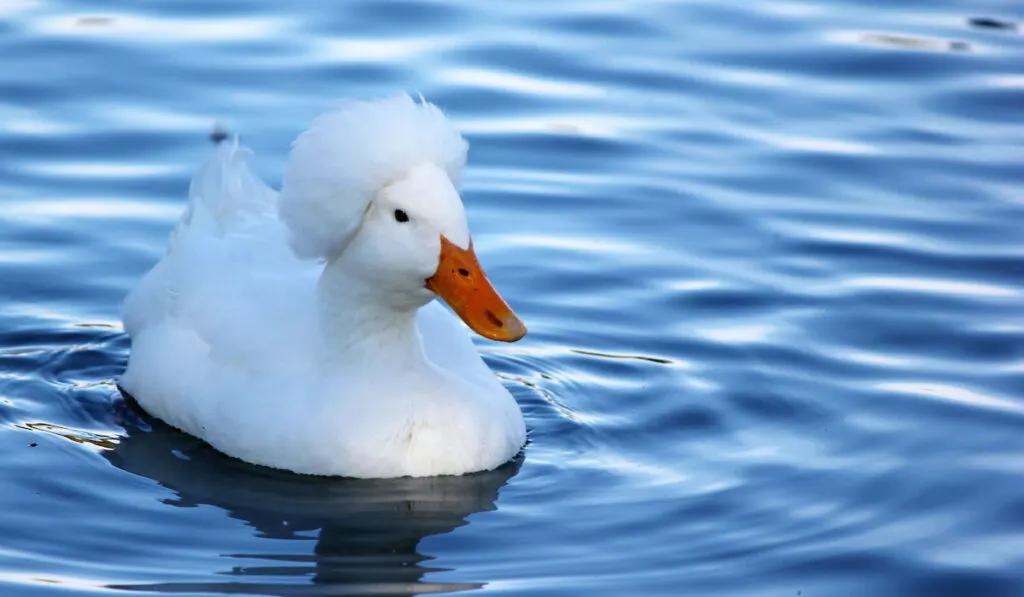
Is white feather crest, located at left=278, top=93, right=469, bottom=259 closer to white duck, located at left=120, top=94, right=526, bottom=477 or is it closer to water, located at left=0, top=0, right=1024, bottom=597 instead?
white duck, located at left=120, top=94, right=526, bottom=477

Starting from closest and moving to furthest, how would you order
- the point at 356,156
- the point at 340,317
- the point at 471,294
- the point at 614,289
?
the point at 356,156
the point at 471,294
the point at 340,317
the point at 614,289

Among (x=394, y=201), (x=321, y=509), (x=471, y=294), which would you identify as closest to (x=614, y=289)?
(x=471, y=294)

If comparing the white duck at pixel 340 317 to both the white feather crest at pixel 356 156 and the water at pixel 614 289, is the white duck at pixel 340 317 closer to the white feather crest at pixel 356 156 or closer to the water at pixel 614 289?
the white feather crest at pixel 356 156

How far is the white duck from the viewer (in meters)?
7.10

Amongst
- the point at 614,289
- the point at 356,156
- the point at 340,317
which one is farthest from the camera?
the point at 614,289

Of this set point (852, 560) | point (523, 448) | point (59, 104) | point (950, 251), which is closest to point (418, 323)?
point (523, 448)

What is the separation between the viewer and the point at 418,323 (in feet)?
27.4

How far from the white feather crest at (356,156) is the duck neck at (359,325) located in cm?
37

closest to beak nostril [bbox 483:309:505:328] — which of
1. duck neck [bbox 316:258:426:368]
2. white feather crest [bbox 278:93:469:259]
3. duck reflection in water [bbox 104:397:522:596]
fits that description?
duck neck [bbox 316:258:426:368]

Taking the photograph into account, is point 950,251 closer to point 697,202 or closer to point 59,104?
point 697,202

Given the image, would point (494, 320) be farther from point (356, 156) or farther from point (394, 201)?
point (356, 156)

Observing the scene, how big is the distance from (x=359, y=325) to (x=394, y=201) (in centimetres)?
78

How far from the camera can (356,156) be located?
702 cm

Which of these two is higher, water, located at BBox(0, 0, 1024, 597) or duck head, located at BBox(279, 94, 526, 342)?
duck head, located at BBox(279, 94, 526, 342)
